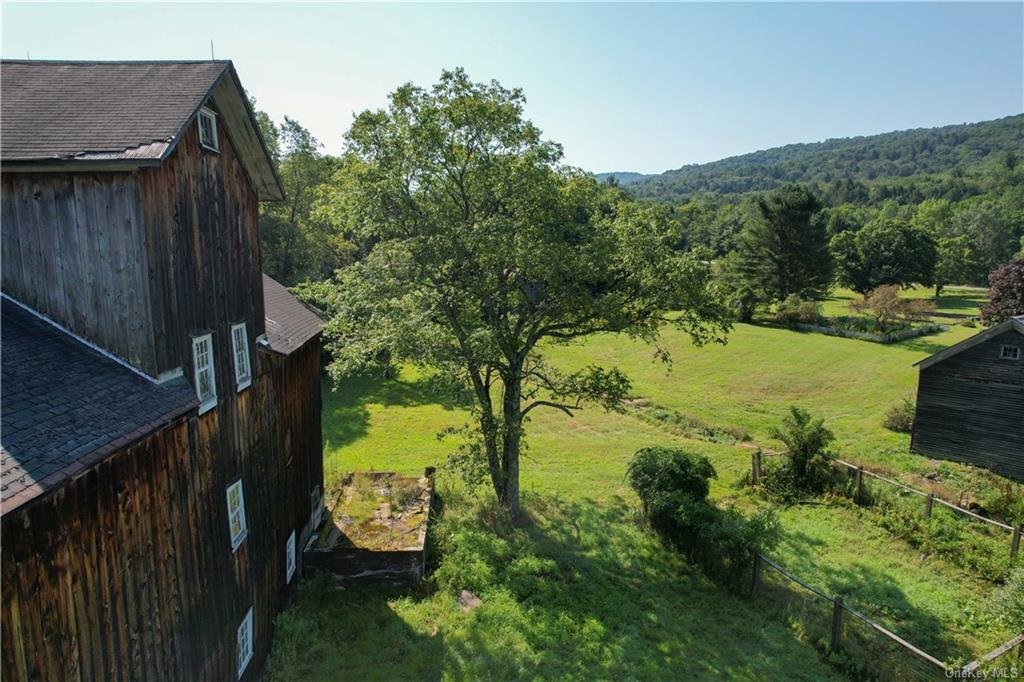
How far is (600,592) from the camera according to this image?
550 inches

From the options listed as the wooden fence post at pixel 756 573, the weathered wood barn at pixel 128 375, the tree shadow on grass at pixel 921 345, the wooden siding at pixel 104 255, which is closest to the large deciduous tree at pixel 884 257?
the tree shadow on grass at pixel 921 345

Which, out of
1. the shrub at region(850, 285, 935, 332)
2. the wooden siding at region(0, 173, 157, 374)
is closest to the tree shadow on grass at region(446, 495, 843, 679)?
the wooden siding at region(0, 173, 157, 374)

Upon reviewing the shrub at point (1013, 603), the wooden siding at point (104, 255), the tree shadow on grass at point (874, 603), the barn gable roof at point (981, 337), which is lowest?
the tree shadow on grass at point (874, 603)

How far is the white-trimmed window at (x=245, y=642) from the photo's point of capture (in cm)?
970

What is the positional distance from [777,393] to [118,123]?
34.3m

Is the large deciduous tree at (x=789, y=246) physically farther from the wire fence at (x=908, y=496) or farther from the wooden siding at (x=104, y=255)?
the wooden siding at (x=104, y=255)

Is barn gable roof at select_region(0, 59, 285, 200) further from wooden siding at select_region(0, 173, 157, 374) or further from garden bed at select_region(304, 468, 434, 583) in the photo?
garden bed at select_region(304, 468, 434, 583)

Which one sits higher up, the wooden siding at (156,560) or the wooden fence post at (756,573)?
the wooden siding at (156,560)

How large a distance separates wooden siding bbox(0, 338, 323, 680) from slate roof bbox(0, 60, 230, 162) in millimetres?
3781

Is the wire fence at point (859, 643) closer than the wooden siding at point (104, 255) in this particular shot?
No

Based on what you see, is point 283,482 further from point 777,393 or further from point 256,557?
point 777,393

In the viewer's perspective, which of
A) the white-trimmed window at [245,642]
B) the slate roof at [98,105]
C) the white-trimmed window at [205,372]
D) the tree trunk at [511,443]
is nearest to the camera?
the slate roof at [98,105]

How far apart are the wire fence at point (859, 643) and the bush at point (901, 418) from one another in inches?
689

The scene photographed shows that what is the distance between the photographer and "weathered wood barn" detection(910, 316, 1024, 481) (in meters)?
22.5
